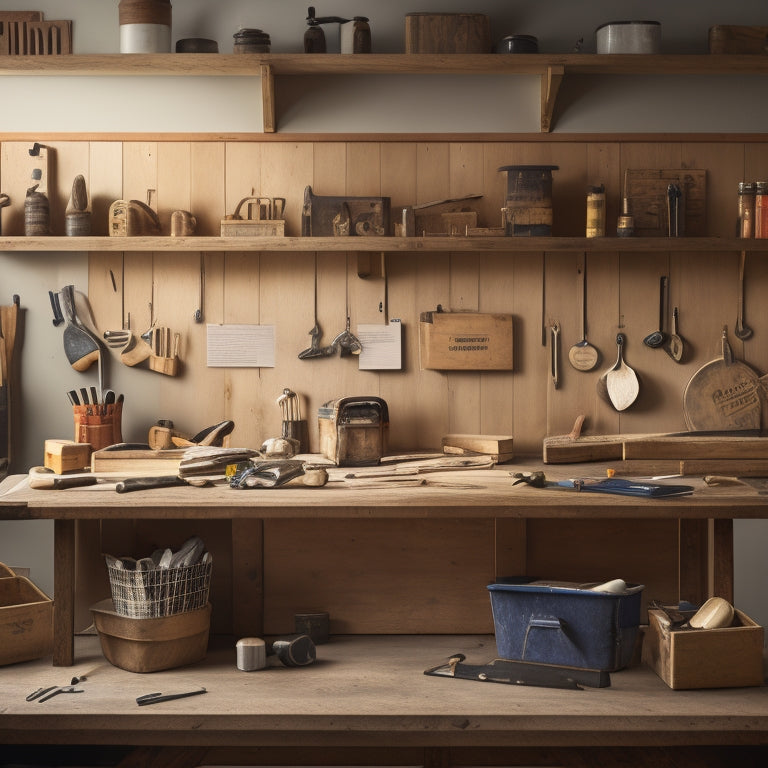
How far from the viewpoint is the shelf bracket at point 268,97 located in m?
3.66

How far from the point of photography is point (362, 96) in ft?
12.8

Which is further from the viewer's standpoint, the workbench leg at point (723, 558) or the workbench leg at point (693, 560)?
the workbench leg at point (693, 560)

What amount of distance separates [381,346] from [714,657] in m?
1.86

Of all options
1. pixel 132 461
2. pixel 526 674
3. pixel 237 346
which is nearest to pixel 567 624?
pixel 526 674

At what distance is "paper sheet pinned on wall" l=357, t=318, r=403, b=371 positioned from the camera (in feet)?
12.9

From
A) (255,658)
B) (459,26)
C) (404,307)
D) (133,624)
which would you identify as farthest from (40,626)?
(459,26)

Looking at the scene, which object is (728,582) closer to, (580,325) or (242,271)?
(580,325)

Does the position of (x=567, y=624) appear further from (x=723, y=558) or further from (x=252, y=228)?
(x=252, y=228)

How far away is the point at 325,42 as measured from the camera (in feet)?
12.3

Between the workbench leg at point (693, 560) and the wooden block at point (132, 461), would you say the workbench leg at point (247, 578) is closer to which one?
the wooden block at point (132, 461)

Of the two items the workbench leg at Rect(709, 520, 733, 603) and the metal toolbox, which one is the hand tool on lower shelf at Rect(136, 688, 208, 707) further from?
the workbench leg at Rect(709, 520, 733, 603)

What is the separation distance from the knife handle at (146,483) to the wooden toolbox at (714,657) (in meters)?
1.63

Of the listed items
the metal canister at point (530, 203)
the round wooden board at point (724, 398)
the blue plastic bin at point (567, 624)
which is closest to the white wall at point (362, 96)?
the metal canister at point (530, 203)

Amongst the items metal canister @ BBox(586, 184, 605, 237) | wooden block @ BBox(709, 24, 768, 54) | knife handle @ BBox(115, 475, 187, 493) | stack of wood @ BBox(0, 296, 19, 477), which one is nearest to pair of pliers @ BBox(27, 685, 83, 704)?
knife handle @ BBox(115, 475, 187, 493)
